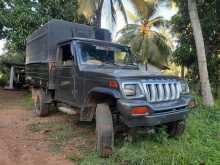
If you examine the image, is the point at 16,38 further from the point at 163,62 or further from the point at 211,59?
the point at 163,62

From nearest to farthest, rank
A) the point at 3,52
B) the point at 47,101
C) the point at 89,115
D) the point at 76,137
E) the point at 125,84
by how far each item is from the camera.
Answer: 1. the point at 125,84
2. the point at 89,115
3. the point at 76,137
4. the point at 47,101
5. the point at 3,52

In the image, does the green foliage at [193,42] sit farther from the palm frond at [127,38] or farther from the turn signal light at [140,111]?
the palm frond at [127,38]

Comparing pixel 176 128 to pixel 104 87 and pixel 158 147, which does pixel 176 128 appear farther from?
pixel 104 87

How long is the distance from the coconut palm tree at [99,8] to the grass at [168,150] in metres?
8.73

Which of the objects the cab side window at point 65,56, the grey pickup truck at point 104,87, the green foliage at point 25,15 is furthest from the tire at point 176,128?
the green foliage at point 25,15

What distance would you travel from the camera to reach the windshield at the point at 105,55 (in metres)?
6.26

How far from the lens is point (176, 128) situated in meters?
5.94

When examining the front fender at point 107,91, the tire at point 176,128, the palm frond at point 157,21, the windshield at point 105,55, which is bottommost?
the tire at point 176,128

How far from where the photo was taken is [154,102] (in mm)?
4863

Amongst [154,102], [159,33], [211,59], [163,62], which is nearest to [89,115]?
[154,102]

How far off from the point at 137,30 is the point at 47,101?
19227 millimetres

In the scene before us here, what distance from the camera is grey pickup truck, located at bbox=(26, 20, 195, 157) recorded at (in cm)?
477

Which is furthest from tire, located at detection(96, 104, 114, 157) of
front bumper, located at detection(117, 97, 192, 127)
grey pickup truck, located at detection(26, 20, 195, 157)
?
front bumper, located at detection(117, 97, 192, 127)

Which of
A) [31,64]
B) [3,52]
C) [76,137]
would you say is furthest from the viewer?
[3,52]
